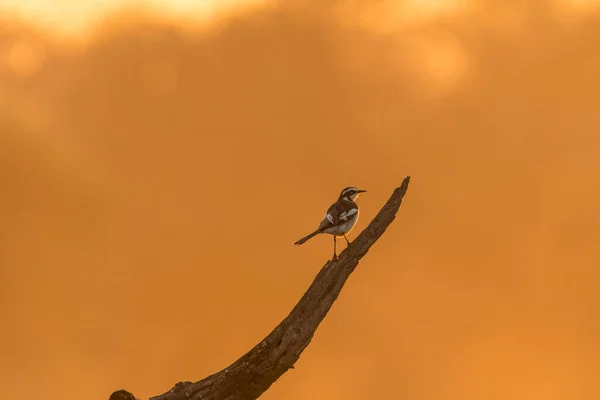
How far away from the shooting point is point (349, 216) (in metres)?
29.9

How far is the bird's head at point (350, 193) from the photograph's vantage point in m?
31.4

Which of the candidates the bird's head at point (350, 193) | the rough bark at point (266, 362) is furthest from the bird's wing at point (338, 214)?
the rough bark at point (266, 362)

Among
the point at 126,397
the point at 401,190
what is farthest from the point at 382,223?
the point at 126,397

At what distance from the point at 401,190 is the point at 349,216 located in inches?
265

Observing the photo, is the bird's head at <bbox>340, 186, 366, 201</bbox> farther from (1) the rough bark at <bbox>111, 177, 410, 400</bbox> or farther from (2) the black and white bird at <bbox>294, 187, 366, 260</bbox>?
(1) the rough bark at <bbox>111, 177, 410, 400</bbox>

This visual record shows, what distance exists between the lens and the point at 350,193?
103 feet

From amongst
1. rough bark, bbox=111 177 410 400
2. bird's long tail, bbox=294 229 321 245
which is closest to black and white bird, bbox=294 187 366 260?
bird's long tail, bbox=294 229 321 245

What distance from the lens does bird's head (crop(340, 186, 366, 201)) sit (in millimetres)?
31377

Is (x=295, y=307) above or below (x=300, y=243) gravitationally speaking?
below

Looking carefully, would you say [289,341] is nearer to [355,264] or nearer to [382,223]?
[355,264]

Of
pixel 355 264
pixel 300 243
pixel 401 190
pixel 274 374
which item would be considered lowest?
pixel 274 374

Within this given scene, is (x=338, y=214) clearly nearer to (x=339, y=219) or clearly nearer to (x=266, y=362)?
(x=339, y=219)

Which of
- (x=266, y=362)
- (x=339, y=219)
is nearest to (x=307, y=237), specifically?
(x=339, y=219)

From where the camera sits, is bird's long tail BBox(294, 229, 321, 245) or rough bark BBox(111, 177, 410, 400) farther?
bird's long tail BBox(294, 229, 321, 245)
